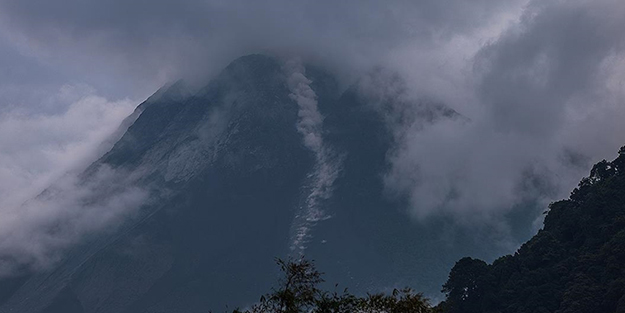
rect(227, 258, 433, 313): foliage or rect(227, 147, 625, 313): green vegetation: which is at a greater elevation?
rect(227, 147, 625, 313): green vegetation

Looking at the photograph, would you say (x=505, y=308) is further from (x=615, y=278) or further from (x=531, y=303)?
(x=615, y=278)

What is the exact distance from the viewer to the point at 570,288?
101062 millimetres

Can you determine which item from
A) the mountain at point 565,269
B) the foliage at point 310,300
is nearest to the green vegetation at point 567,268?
the mountain at point 565,269

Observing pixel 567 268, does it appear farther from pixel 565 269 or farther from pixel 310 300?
pixel 310 300

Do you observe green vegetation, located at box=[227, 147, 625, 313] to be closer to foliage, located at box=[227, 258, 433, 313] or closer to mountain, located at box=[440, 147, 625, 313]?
mountain, located at box=[440, 147, 625, 313]

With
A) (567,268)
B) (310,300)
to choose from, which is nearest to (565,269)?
(567,268)

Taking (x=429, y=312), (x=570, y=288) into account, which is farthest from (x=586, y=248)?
(x=429, y=312)

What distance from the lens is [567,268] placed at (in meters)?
108

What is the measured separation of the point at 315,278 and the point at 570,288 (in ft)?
192

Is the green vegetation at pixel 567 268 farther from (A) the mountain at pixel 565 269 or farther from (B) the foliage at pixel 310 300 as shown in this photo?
(B) the foliage at pixel 310 300

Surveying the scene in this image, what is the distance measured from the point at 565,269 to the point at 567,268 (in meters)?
0.55

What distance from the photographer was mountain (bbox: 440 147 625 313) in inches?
3880

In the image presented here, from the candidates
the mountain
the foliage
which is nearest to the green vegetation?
the mountain

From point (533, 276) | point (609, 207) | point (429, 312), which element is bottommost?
point (429, 312)
